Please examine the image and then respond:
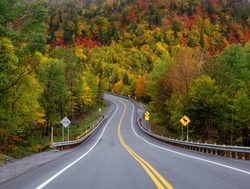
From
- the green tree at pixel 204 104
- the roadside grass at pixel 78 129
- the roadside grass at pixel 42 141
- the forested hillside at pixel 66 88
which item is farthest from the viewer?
the roadside grass at pixel 78 129

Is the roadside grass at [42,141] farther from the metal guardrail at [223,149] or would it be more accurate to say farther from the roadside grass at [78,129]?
the metal guardrail at [223,149]

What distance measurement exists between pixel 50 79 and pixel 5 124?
23.4m

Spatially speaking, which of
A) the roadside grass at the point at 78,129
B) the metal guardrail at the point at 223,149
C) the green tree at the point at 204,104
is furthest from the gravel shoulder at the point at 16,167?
the green tree at the point at 204,104

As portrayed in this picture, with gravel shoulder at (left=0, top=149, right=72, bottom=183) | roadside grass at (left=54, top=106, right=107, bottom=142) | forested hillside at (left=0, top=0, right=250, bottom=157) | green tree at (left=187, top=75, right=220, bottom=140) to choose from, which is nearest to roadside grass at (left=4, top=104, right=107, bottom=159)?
roadside grass at (left=54, top=106, right=107, bottom=142)

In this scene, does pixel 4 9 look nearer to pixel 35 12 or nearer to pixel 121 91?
pixel 35 12

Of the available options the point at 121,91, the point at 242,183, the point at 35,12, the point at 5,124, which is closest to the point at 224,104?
the point at 5,124

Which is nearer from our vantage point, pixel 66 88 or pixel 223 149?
pixel 223 149

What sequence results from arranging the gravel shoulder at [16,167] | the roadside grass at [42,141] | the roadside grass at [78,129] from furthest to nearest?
the roadside grass at [78,129] → the roadside grass at [42,141] → the gravel shoulder at [16,167]

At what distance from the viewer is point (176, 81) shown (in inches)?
2447

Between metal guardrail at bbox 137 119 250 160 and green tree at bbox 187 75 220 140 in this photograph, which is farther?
green tree at bbox 187 75 220 140

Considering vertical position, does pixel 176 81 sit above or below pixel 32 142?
above

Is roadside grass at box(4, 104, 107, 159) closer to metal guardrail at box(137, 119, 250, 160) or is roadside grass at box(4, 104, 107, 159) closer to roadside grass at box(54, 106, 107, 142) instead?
roadside grass at box(54, 106, 107, 142)

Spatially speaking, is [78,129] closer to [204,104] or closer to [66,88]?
[66,88]

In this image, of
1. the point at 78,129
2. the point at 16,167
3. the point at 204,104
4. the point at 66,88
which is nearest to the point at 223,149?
the point at 16,167
